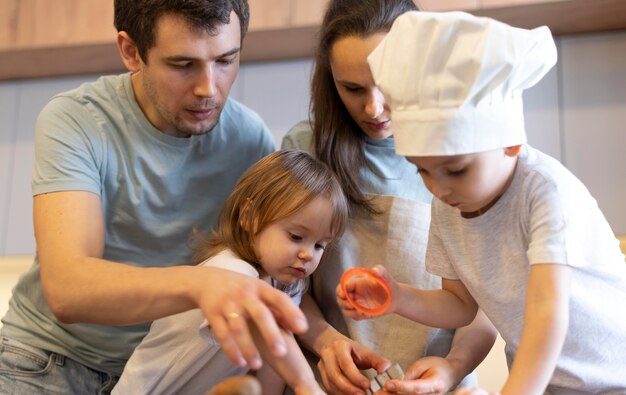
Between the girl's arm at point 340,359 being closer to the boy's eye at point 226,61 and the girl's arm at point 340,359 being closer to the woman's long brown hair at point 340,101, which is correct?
the woman's long brown hair at point 340,101

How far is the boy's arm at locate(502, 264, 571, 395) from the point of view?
928 mm

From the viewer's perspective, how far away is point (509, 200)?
108cm

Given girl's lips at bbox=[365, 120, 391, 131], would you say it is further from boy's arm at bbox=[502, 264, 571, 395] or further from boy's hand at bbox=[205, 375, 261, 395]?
boy's hand at bbox=[205, 375, 261, 395]

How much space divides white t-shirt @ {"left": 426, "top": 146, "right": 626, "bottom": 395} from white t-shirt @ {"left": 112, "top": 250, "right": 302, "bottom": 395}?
377 mm

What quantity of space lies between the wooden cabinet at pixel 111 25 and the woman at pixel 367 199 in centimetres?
78

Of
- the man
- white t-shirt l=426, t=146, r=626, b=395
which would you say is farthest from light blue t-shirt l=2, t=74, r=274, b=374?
white t-shirt l=426, t=146, r=626, b=395

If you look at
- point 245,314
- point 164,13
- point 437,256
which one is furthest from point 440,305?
point 164,13

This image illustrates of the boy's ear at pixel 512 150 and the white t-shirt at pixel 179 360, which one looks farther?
the white t-shirt at pixel 179 360

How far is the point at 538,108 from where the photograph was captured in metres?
2.34

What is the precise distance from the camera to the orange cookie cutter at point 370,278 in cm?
110

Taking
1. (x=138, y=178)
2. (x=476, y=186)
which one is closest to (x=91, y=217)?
(x=138, y=178)

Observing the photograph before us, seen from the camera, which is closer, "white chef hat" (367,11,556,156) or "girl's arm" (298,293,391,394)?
"white chef hat" (367,11,556,156)

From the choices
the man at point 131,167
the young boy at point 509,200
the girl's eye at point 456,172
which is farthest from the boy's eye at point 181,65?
the girl's eye at point 456,172

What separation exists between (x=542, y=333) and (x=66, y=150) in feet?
2.76
